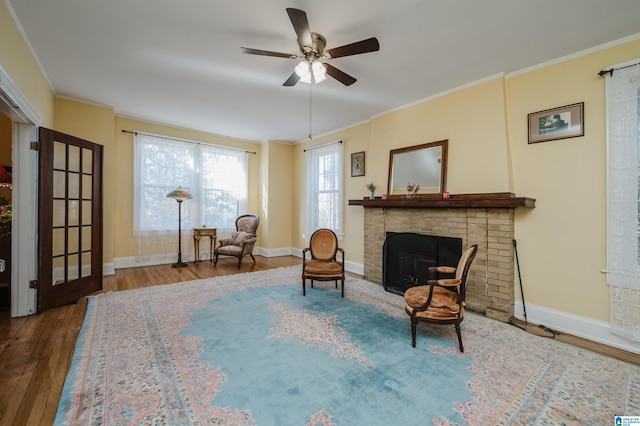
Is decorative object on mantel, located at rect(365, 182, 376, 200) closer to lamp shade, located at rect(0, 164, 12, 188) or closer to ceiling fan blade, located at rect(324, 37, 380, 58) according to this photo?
ceiling fan blade, located at rect(324, 37, 380, 58)

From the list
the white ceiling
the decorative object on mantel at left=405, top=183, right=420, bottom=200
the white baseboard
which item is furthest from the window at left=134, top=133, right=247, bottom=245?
the white baseboard

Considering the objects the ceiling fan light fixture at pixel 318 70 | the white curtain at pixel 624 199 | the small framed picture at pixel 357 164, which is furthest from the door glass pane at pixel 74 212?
the white curtain at pixel 624 199

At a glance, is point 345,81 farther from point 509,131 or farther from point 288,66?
point 509,131

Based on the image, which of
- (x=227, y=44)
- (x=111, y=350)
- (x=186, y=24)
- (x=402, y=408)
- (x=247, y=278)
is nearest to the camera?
(x=402, y=408)

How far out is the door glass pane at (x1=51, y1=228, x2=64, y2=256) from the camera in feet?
10.5

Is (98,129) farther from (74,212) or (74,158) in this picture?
(74,212)

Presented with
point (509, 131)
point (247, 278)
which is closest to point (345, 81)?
point (509, 131)

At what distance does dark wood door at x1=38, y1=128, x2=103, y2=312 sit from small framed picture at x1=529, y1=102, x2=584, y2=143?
5503 mm

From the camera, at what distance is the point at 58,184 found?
3232 millimetres

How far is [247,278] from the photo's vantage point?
4461 millimetres

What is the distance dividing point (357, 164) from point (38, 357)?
15.4 ft

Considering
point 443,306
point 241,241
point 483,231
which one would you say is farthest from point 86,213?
point 483,231

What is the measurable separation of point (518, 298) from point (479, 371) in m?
1.46

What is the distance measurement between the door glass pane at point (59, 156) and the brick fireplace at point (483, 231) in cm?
436
